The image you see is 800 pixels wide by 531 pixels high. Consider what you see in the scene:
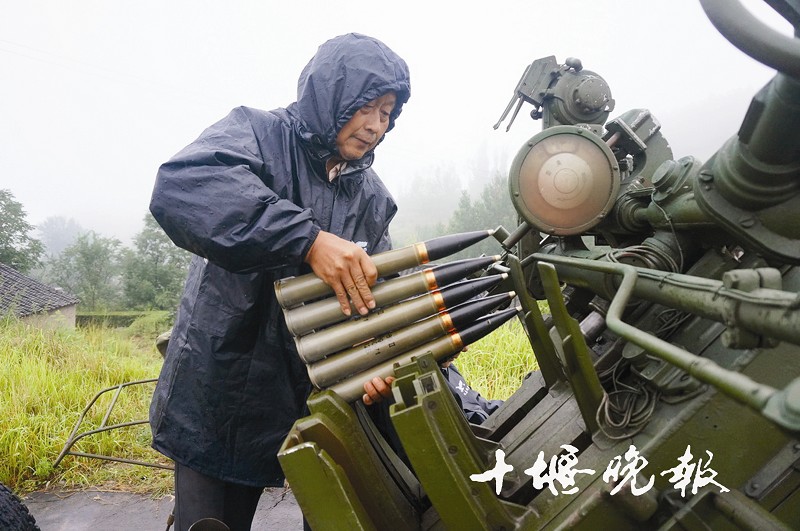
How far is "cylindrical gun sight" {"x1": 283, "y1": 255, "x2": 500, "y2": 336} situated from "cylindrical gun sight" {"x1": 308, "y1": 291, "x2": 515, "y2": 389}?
16cm

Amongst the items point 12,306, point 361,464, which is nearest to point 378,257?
point 361,464

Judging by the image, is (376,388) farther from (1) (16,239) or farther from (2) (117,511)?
(1) (16,239)

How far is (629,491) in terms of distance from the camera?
5.49 feet

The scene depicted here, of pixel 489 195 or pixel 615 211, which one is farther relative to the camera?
pixel 489 195

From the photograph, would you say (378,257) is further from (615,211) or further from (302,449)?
(615,211)

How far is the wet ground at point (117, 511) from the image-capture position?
4.27 meters

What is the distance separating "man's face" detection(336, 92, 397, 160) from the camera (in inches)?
103

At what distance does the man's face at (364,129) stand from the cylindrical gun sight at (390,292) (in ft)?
2.28

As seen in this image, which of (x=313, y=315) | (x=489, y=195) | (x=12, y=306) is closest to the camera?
(x=313, y=315)

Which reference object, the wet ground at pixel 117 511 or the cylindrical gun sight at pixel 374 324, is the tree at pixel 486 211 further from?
the cylindrical gun sight at pixel 374 324

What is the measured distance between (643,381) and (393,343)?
1.11 meters

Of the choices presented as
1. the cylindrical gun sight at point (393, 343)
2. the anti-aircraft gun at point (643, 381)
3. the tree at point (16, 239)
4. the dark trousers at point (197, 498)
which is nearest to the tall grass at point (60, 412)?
the dark trousers at point (197, 498)

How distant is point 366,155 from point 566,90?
170 centimetres

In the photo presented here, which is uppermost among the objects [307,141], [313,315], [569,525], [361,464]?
[307,141]
